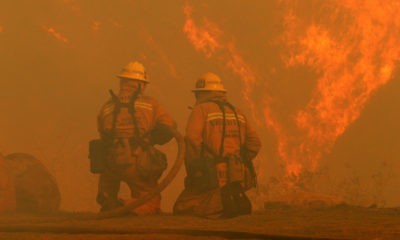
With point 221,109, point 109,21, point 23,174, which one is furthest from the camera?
point 109,21

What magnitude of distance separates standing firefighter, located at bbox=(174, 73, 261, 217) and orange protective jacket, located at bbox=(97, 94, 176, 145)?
1.87 feet

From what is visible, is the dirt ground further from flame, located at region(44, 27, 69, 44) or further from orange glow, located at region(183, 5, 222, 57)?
flame, located at region(44, 27, 69, 44)

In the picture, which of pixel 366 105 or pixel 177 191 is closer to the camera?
pixel 177 191

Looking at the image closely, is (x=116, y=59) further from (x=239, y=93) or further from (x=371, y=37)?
(x=371, y=37)

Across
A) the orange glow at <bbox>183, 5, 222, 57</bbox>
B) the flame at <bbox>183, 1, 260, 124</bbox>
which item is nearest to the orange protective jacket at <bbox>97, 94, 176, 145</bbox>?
the flame at <bbox>183, 1, 260, 124</bbox>

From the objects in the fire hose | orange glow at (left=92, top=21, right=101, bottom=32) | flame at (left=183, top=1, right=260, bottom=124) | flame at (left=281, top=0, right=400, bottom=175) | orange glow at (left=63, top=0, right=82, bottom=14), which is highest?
orange glow at (left=63, top=0, right=82, bottom=14)

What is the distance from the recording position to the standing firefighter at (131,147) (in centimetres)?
904

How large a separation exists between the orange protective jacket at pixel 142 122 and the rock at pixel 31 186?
2509 mm

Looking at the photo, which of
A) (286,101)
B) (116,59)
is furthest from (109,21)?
(286,101)

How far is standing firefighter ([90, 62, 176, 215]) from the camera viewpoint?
356 inches

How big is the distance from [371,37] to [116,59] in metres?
44.5

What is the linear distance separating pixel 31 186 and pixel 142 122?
3176mm

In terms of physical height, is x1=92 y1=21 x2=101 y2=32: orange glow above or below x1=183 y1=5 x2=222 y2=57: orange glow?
above

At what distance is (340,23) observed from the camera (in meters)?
85.8
